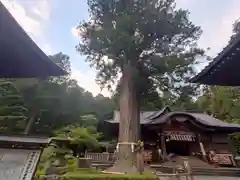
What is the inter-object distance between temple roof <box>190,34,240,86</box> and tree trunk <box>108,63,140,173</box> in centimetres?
835

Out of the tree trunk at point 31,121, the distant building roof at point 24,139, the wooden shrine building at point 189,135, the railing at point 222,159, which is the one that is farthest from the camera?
the tree trunk at point 31,121

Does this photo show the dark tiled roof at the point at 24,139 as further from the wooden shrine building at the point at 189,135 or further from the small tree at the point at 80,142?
the small tree at the point at 80,142

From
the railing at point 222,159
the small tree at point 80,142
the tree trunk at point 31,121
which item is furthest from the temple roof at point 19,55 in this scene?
the tree trunk at point 31,121

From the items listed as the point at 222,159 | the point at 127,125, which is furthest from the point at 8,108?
the point at 222,159

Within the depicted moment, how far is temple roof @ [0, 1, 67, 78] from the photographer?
3.25m

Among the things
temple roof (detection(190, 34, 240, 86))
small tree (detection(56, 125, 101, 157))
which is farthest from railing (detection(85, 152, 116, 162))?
temple roof (detection(190, 34, 240, 86))

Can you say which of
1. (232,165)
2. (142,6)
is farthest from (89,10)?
(232,165)

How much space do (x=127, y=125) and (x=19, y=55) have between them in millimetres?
9999

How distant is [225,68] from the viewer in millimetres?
4039

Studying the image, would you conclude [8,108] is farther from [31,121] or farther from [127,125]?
[127,125]

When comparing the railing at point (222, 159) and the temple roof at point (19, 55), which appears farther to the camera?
the railing at point (222, 159)

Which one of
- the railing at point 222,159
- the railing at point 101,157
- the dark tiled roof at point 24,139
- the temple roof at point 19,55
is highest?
the railing at point 222,159

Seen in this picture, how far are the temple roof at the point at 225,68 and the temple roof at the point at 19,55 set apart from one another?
224cm

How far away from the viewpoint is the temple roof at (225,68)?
11.9 feet
